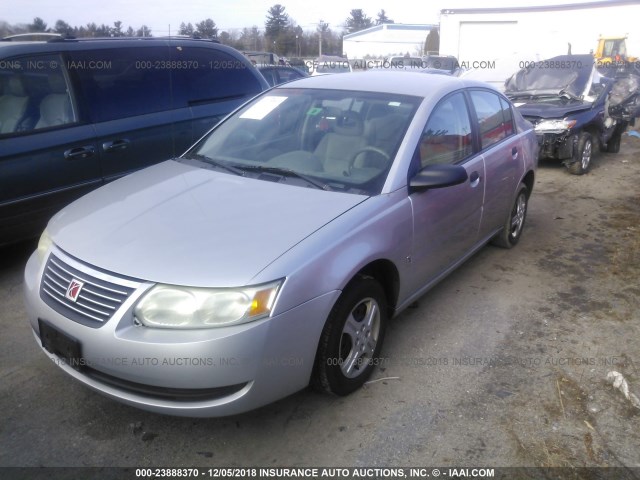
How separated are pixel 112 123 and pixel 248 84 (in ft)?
6.01

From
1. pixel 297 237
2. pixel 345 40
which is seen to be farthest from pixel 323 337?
pixel 345 40

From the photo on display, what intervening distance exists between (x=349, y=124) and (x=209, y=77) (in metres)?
2.80

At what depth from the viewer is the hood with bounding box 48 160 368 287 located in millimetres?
2379

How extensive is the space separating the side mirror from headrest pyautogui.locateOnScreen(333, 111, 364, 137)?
20.2 inches

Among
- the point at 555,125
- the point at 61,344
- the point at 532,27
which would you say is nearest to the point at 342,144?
the point at 61,344

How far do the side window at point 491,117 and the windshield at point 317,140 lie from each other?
3.06 ft

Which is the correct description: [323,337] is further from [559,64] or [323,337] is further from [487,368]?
[559,64]

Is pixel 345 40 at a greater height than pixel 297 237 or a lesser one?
greater

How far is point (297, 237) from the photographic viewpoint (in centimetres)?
253

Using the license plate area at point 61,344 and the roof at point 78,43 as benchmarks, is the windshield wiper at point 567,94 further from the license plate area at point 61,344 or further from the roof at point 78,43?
the license plate area at point 61,344

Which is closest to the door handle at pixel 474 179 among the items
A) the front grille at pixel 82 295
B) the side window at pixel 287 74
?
the front grille at pixel 82 295

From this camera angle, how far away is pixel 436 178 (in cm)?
313

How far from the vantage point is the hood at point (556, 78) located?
30.6 feet

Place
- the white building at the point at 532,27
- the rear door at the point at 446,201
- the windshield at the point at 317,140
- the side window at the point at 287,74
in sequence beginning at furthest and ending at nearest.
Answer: the white building at the point at 532,27 < the side window at the point at 287,74 < the rear door at the point at 446,201 < the windshield at the point at 317,140
